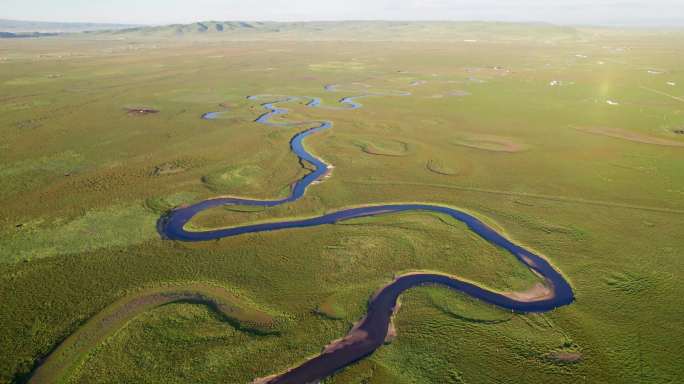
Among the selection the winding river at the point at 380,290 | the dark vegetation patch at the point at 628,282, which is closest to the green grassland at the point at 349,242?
the dark vegetation patch at the point at 628,282

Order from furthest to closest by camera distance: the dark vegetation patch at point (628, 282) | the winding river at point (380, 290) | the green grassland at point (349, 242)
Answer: the dark vegetation patch at point (628, 282) → the green grassland at point (349, 242) → the winding river at point (380, 290)

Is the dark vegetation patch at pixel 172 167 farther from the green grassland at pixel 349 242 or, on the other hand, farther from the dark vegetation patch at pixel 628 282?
the dark vegetation patch at pixel 628 282

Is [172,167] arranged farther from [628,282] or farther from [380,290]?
[628,282]

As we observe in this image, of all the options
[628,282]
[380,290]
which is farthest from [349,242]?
[628,282]

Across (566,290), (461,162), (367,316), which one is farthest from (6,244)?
(461,162)

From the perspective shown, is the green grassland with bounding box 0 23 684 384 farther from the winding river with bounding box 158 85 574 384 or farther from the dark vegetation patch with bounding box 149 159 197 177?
the winding river with bounding box 158 85 574 384
